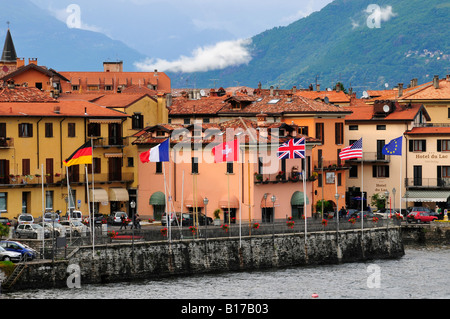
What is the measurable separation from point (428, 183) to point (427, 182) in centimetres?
16

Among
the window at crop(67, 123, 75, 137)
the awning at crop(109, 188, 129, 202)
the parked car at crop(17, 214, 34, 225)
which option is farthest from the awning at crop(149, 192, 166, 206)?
the parked car at crop(17, 214, 34, 225)

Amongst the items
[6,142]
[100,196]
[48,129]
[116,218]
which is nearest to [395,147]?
[116,218]

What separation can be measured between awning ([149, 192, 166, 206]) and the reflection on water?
2464 cm

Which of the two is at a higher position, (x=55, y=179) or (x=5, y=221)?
(x=55, y=179)

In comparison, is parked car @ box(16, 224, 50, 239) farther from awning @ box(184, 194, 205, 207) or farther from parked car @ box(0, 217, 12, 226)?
awning @ box(184, 194, 205, 207)

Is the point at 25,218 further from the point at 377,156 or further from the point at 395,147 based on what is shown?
the point at 377,156

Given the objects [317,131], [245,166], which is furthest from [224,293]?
[317,131]

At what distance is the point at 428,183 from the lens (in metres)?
127

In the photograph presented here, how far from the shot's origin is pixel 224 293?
7688 centimetres

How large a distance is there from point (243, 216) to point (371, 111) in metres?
31.4

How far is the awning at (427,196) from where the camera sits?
125m

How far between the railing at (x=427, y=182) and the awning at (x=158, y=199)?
30.0m

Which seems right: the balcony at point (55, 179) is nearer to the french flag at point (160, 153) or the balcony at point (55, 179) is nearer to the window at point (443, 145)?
the french flag at point (160, 153)

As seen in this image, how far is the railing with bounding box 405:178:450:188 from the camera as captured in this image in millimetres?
126188
